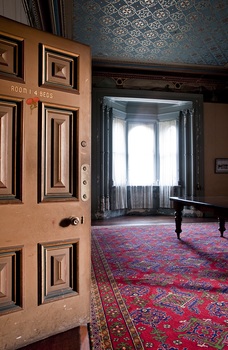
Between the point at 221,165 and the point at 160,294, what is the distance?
6356 mm

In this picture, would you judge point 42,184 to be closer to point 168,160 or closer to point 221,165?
point 168,160

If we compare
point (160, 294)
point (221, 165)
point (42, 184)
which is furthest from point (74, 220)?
point (221, 165)

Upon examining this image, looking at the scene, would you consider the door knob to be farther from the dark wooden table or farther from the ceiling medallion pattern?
the ceiling medallion pattern

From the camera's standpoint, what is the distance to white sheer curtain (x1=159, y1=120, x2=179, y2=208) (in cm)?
802

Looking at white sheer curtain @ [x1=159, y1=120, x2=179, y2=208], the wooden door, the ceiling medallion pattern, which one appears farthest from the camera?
white sheer curtain @ [x1=159, y1=120, x2=179, y2=208]

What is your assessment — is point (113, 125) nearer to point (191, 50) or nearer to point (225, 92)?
point (191, 50)

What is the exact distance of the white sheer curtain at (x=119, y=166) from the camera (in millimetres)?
7703

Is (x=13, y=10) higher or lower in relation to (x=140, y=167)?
higher

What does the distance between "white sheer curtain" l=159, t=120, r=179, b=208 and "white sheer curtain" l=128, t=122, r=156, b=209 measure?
0.30 metres

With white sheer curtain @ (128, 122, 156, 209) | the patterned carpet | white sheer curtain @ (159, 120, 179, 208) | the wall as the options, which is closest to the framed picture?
white sheer curtain @ (159, 120, 179, 208)

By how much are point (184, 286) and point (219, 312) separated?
0.53 meters

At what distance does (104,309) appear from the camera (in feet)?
6.75

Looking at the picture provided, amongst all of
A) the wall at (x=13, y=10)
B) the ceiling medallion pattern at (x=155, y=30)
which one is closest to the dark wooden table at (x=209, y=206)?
the wall at (x=13, y=10)

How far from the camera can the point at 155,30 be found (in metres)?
5.66
